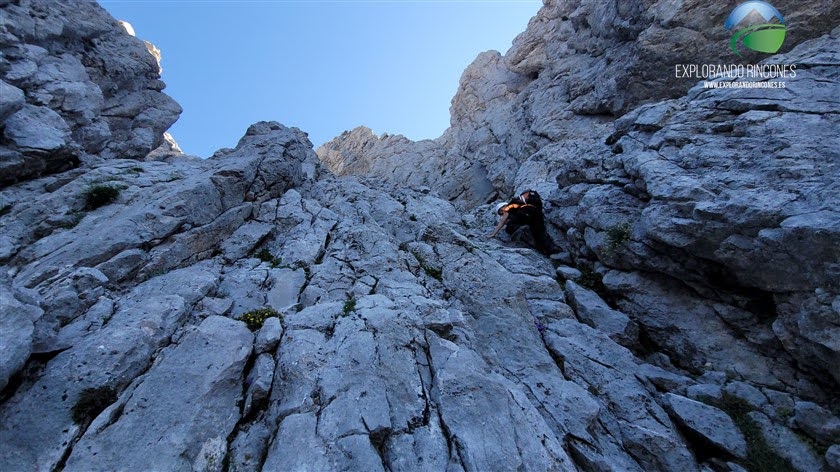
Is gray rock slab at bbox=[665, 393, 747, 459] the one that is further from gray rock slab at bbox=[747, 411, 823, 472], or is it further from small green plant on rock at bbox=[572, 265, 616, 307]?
small green plant on rock at bbox=[572, 265, 616, 307]

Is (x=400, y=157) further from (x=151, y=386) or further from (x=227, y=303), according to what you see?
(x=151, y=386)

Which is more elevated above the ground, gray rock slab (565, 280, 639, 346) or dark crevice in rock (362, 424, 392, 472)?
dark crevice in rock (362, 424, 392, 472)

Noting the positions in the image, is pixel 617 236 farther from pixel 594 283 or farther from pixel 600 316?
pixel 600 316

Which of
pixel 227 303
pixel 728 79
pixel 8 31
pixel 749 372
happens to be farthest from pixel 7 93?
pixel 728 79

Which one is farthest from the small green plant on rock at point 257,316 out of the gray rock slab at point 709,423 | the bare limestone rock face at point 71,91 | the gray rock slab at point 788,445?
the gray rock slab at point 788,445

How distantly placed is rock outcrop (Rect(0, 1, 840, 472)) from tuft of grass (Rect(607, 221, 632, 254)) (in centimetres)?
11

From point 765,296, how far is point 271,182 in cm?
2300

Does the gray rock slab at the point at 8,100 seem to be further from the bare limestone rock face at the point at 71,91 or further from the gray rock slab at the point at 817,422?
→ the gray rock slab at the point at 817,422

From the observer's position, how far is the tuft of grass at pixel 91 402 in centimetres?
822

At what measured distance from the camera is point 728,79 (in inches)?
699

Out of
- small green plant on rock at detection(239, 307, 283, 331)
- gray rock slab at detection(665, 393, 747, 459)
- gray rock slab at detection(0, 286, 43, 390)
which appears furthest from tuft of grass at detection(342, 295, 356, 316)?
gray rock slab at detection(665, 393, 747, 459)

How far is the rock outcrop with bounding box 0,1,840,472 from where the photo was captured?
8.52 m

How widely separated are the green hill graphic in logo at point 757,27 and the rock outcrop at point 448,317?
6.84 ft

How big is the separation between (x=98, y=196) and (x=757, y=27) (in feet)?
122
